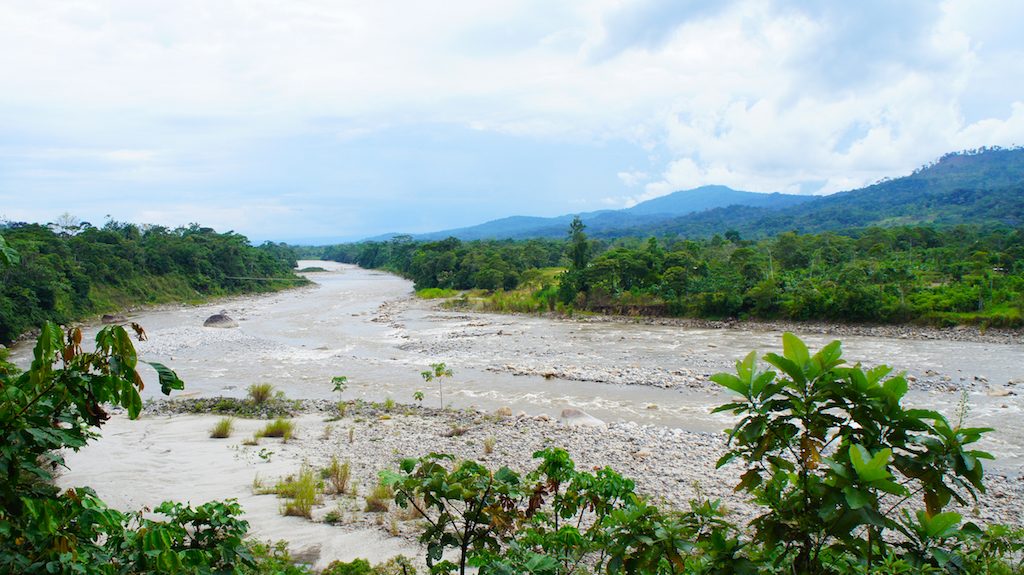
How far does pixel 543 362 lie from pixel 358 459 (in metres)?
12.3

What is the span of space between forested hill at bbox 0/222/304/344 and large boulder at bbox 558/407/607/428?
1690 cm

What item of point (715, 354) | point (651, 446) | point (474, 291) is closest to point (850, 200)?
point (474, 291)

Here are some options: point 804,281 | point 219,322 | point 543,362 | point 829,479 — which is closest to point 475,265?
point 219,322

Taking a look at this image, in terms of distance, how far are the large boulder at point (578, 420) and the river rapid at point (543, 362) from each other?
1115 mm

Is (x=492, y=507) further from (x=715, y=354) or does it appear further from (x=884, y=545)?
(x=715, y=354)

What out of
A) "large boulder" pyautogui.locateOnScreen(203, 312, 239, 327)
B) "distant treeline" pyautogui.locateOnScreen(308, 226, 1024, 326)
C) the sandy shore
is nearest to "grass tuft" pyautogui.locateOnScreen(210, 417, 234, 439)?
the sandy shore

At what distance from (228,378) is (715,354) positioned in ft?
60.4

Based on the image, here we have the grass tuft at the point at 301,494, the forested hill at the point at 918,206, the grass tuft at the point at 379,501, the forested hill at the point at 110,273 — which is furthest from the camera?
the forested hill at the point at 918,206

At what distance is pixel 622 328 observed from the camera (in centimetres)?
3162

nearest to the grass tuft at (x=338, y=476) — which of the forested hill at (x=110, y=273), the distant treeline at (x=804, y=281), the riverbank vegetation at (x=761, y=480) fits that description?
the riverbank vegetation at (x=761, y=480)

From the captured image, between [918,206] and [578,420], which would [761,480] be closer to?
[578,420]

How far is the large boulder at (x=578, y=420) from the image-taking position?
42.5ft

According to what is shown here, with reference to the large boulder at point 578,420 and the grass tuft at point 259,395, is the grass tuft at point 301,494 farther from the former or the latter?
the grass tuft at point 259,395

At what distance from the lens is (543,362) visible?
21.8 m
